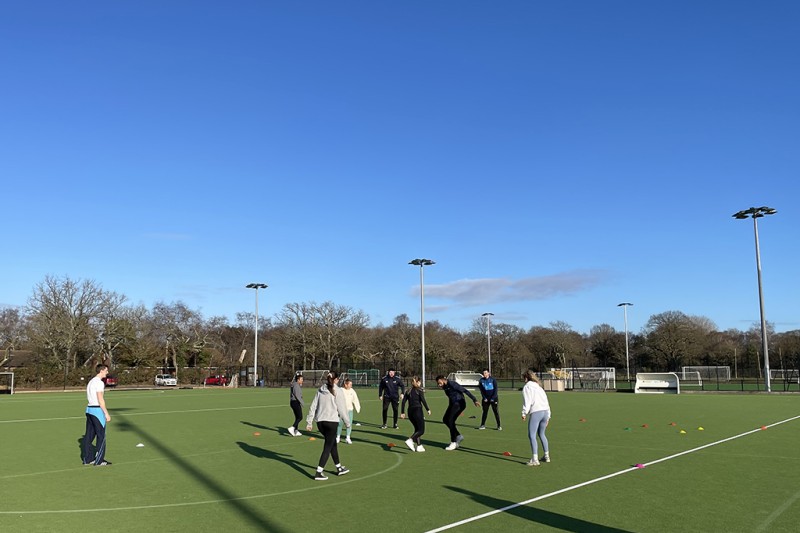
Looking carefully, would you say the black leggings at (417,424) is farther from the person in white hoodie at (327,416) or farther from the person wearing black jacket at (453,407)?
the person in white hoodie at (327,416)

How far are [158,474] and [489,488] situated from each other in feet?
19.8

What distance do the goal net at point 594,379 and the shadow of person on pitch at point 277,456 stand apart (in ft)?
130

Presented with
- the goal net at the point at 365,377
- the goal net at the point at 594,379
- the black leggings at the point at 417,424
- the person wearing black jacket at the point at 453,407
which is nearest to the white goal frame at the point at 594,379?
the goal net at the point at 594,379

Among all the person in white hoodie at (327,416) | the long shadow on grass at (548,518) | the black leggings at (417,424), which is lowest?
the long shadow on grass at (548,518)

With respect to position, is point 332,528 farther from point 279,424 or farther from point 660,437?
point 279,424

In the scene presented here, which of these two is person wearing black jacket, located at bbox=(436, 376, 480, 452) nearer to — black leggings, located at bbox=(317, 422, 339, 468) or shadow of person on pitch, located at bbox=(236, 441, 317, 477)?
shadow of person on pitch, located at bbox=(236, 441, 317, 477)

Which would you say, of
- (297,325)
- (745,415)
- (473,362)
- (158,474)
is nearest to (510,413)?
(745,415)

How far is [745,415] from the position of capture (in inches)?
958

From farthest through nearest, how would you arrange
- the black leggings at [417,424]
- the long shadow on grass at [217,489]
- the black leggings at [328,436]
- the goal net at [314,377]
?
1. the goal net at [314,377]
2. the black leggings at [417,424]
3. the black leggings at [328,436]
4. the long shadow on grass at [217,489]

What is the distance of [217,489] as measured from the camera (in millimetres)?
10188

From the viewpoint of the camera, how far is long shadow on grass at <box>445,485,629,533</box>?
7574 mm

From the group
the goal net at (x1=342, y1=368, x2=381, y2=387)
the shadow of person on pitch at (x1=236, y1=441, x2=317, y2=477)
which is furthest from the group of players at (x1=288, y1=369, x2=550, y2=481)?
the goal net at (x1=342, y1=368, x2=381, y2=387)

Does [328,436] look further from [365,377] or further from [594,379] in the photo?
[365,377]

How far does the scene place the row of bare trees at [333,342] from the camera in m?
72.9
